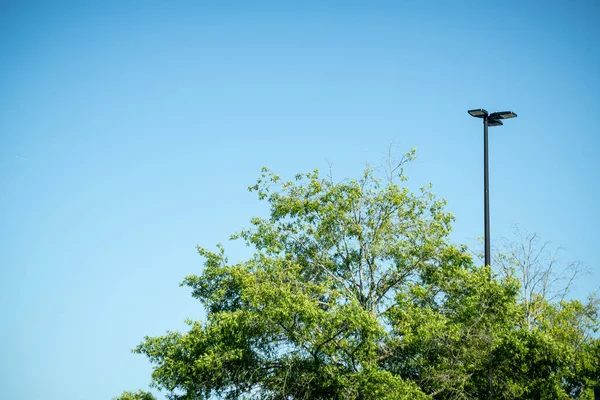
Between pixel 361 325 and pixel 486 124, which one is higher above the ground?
pixel 486 124

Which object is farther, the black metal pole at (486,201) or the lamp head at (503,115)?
the lamp head at (503,115)

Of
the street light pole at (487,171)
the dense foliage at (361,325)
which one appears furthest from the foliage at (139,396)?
the street light pole at (487,171)

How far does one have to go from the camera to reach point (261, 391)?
19.7 metres

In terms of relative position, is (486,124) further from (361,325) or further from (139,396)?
(139,396)

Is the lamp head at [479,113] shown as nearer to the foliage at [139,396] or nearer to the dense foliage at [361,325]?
the dense foliage at [361,325]

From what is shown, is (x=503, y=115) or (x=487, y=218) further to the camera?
(x=503, y=115)

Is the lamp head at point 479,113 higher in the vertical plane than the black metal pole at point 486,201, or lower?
higher

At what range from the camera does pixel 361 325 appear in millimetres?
17141

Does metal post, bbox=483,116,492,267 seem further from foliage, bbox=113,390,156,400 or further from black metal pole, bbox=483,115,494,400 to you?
foliage, bbox=113,390,156,400

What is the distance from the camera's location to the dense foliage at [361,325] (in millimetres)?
17906

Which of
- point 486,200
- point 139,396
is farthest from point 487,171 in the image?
point 139,396

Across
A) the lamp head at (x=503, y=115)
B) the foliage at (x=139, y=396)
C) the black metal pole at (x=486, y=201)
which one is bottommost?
the foliage at (x=139, y=396)

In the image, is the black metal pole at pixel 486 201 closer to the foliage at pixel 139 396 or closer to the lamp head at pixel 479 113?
the lamp head at pixel 479 113

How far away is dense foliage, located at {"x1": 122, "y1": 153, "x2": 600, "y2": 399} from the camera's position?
17906 millimetres
